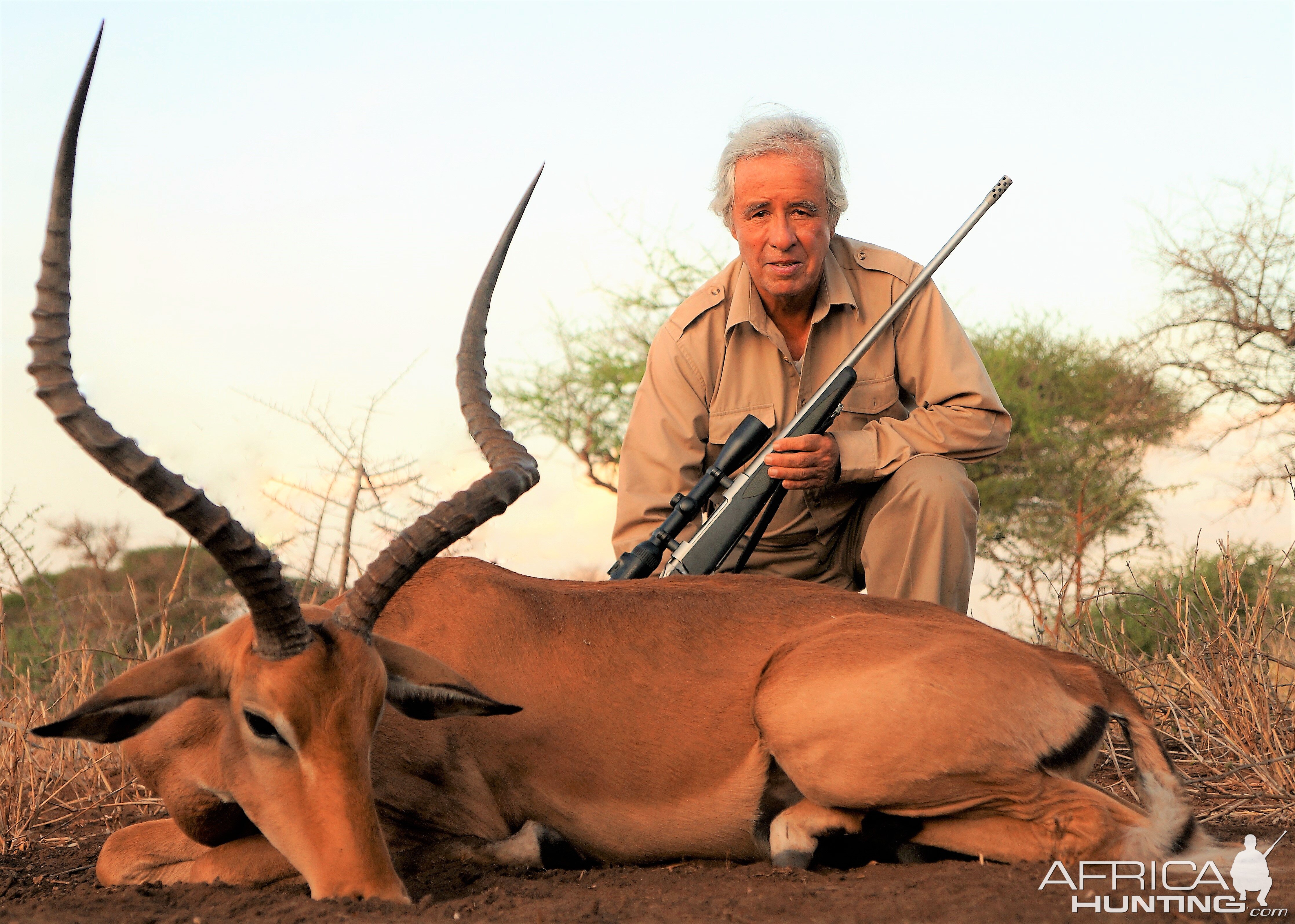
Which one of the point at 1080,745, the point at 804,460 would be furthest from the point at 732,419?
the point at 1080,745

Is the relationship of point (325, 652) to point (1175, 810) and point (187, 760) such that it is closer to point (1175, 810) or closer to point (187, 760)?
point (187, 760)

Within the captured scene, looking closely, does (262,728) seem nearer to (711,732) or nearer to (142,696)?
(142,696)

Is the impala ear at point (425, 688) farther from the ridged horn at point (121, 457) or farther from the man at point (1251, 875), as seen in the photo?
the man at point (1251, 875)

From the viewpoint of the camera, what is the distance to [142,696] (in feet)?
11.5

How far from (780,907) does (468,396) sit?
6.72 feet

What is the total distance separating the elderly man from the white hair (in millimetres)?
12

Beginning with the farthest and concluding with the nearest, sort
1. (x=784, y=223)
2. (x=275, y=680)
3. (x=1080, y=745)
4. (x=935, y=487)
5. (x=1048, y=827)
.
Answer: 1. (x=784, y=223)
2. (x=935, y=487)
3. (x=1080, y=745)
4. (x=1048, y=827)
5. (x=275, y=680)

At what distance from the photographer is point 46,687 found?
27.7 feet

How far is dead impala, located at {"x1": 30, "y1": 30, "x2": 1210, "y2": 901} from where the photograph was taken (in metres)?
3.51

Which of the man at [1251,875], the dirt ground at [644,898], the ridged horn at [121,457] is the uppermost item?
the ridged horn at [121,457]

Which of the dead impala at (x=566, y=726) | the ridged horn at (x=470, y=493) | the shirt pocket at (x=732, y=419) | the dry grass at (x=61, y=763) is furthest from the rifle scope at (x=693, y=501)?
the dry grass at (x=61, y=763)

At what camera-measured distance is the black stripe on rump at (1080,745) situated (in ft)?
13.3

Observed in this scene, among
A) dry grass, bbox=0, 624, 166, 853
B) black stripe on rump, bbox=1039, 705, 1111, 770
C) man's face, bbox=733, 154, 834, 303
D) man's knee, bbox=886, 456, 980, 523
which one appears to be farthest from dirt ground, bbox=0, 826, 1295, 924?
man's face, bbox=733, 154, 834, 303

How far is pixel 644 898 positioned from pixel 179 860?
1660 millimetres
